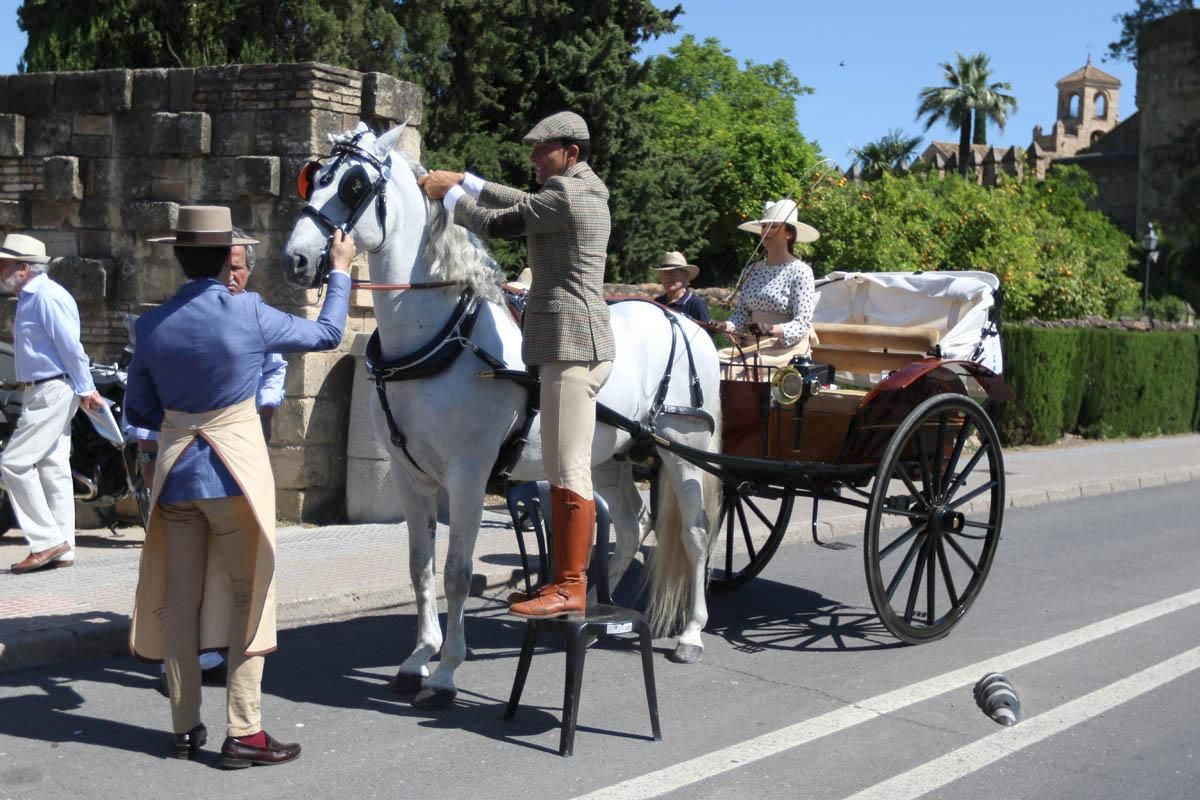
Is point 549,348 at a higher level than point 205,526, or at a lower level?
higher

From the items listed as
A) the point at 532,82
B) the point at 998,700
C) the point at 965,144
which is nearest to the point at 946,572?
the point at 998,700

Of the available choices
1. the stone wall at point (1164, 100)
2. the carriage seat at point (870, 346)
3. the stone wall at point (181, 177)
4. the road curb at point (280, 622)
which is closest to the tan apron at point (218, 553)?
the road curb at point (280, 622)

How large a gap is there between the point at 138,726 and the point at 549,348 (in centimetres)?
240

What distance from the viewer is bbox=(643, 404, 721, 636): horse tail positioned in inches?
285

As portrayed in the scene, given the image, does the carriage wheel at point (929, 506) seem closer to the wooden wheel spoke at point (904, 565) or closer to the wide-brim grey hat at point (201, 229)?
the wooden wheel spoke at point (904, 565)

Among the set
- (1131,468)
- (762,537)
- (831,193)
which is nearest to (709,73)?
(831,193)

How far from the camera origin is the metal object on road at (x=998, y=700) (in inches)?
234

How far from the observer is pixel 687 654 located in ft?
22.6

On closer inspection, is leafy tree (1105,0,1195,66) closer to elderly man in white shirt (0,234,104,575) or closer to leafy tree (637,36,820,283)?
leafy tree (637,36,820,283)

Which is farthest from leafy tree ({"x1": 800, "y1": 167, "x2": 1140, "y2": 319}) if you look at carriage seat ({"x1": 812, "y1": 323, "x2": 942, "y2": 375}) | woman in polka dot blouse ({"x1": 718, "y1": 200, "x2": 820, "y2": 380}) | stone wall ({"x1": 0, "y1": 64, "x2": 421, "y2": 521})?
woman in polka dot blouse ({"x1": 718, "y1": 200, "x2": 820, "y2": 380})

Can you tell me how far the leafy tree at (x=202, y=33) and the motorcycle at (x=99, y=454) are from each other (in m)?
16.1

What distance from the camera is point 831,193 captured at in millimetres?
25766

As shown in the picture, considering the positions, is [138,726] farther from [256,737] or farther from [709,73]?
[709,73]

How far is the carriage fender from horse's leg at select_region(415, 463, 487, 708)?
245 cm
